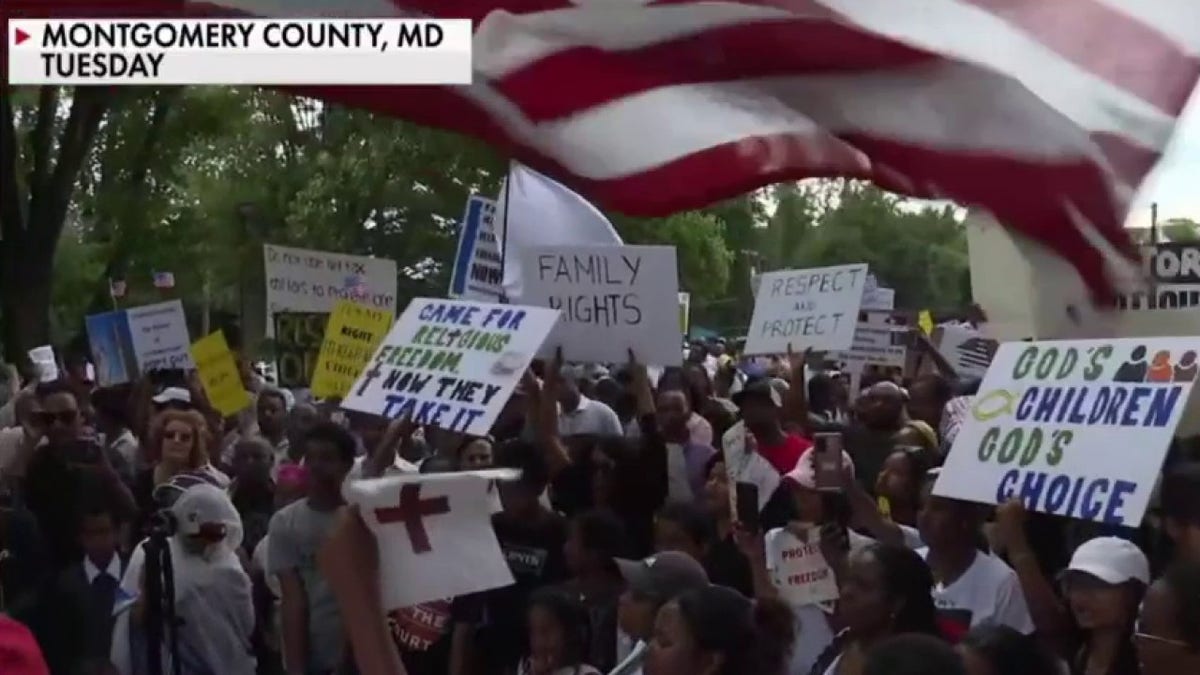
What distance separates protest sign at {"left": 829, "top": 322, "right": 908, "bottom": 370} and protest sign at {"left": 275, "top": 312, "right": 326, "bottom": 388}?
148 inches

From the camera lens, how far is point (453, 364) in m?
7.45

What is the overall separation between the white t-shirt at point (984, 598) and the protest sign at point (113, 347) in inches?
363

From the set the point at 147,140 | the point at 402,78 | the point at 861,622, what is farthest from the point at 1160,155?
the point at 147,140

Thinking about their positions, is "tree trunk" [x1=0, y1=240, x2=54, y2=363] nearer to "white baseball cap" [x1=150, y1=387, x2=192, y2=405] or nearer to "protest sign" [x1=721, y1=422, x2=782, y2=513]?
"white baseball cap" [x1=150, y1=387, x2=192, y2=405]

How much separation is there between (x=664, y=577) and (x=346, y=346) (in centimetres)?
598

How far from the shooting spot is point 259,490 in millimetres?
8836

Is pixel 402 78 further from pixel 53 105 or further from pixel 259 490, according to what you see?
pixel 53 105

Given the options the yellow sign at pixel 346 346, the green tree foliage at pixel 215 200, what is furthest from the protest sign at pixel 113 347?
the green tree foliage at pixel 215 200

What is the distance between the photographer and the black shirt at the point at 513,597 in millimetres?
6613

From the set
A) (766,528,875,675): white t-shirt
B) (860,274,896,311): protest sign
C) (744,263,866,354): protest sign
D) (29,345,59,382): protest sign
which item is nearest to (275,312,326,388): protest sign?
(744,263,866,354): protest sign

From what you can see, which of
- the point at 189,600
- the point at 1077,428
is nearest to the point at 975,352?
the point at 189,600

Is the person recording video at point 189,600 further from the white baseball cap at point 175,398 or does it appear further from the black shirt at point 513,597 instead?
the white baseball cap at point 175,398

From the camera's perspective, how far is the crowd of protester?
15.2 ft
